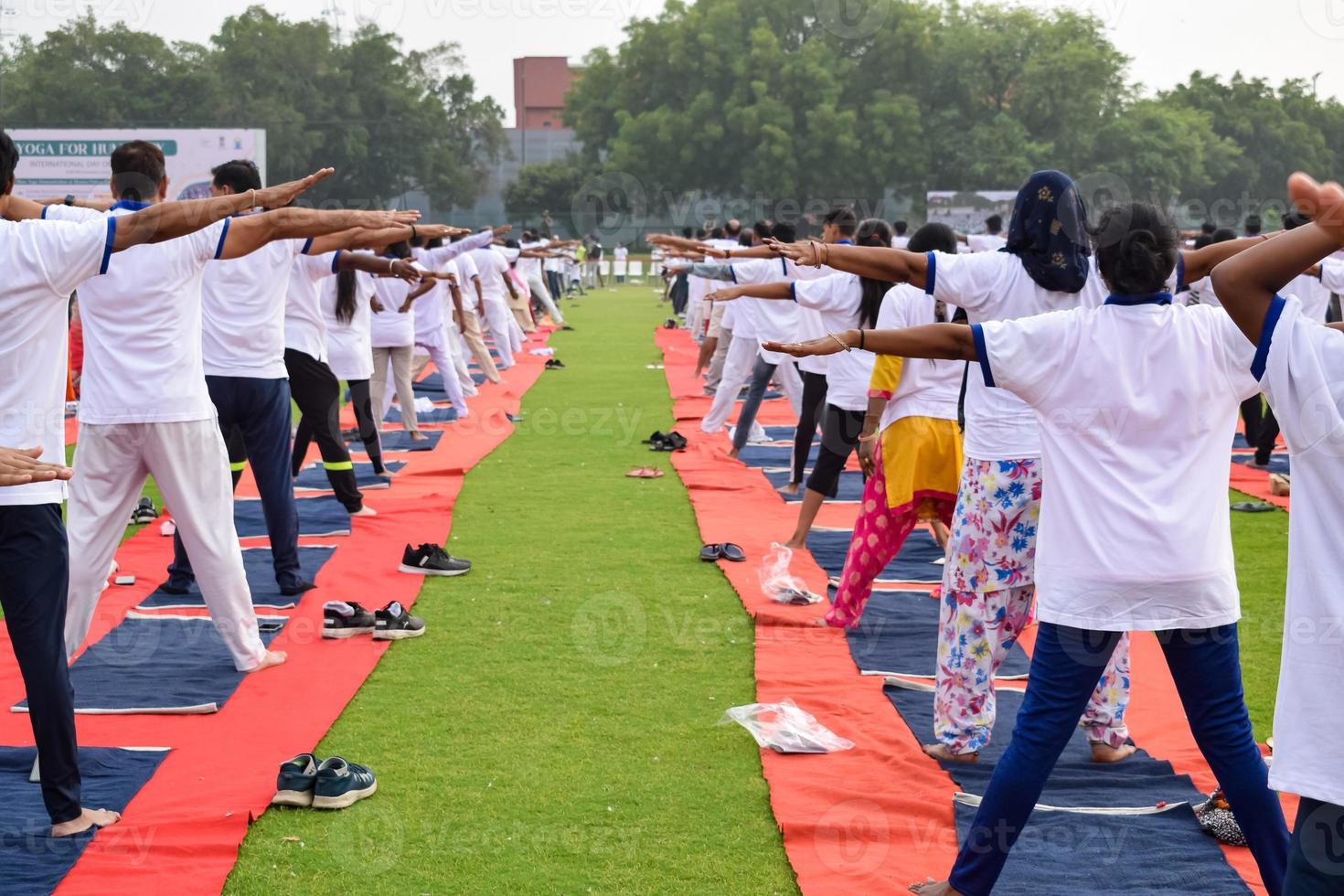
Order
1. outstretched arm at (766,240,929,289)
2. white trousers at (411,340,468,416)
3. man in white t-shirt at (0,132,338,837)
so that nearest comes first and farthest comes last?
man in white t-shirt at (0,132,338,837)
outstretched arm at (766,240,929,289)
white trousers at (411,340,468,416)

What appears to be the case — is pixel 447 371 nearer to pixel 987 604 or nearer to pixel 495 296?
pixel 495 296

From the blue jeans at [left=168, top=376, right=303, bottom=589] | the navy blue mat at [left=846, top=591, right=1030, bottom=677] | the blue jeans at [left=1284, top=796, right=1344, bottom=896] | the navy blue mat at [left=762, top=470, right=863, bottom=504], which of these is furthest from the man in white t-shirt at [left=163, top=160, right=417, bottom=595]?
the blue jeans at [left=1284, top=796, right=1344, bottom=896]

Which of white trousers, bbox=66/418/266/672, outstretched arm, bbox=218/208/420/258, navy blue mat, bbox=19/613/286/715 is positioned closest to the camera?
outstretched arm, bbox=218/208/420/258

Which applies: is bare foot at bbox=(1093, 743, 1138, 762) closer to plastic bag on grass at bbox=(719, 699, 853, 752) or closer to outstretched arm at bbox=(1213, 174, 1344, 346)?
plastic bag on grass at bbox=(719, 699, 853, 752)

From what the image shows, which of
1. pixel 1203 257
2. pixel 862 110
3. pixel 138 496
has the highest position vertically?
pixel 862 110

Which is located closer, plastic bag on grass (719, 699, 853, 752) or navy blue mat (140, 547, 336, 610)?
plastic bag on grass (719, 699, 853, 752)

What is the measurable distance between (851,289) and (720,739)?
266cm

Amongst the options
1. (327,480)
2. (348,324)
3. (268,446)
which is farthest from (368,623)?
(327,480)

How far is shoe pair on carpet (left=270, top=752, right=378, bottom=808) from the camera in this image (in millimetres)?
4473

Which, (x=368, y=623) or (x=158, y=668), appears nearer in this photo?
(x=158, y=668)

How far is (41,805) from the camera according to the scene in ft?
14.7

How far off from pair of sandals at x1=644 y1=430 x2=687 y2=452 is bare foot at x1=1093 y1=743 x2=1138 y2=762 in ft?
25.5

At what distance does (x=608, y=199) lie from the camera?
2456 inches

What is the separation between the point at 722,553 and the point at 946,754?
3338 millimetres
